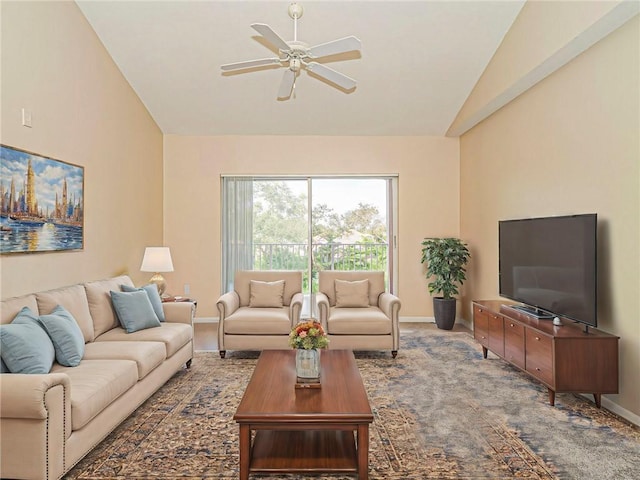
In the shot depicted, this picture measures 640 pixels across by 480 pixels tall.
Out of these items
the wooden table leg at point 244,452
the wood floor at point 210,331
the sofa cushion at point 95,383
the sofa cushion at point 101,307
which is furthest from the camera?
the wood floor at point 210,331

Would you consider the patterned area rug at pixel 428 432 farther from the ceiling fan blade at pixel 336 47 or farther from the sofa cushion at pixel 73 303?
the ceiling fan blade at pixel 336 47

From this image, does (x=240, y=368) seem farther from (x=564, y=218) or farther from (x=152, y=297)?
(x=564, y=218)

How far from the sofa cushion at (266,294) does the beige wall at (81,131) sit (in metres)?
1.63

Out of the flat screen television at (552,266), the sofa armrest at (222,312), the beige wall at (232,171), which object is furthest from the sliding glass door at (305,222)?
the flat screen television at (552,266)

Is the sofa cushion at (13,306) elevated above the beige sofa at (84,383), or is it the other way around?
the sofa cushion at (13,306)

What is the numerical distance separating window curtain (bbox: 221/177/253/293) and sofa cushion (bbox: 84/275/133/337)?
2.65m

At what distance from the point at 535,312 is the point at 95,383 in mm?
3648

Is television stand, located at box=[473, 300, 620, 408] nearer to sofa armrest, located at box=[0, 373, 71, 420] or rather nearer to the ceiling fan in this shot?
the ceiling fan

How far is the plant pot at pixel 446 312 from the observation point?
6133mm

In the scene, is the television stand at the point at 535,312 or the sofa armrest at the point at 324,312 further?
the sofa armrest at the point at 324,312

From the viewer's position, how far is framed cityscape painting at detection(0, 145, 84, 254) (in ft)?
10.9

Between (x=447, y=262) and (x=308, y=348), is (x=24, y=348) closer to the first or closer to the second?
(x=308, y=348)

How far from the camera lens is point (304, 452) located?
2498 mm

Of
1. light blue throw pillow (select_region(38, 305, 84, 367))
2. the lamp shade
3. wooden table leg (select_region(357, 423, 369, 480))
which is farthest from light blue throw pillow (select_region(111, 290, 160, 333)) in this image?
wooden table leg (select_region(357, 423, 369, 480))
